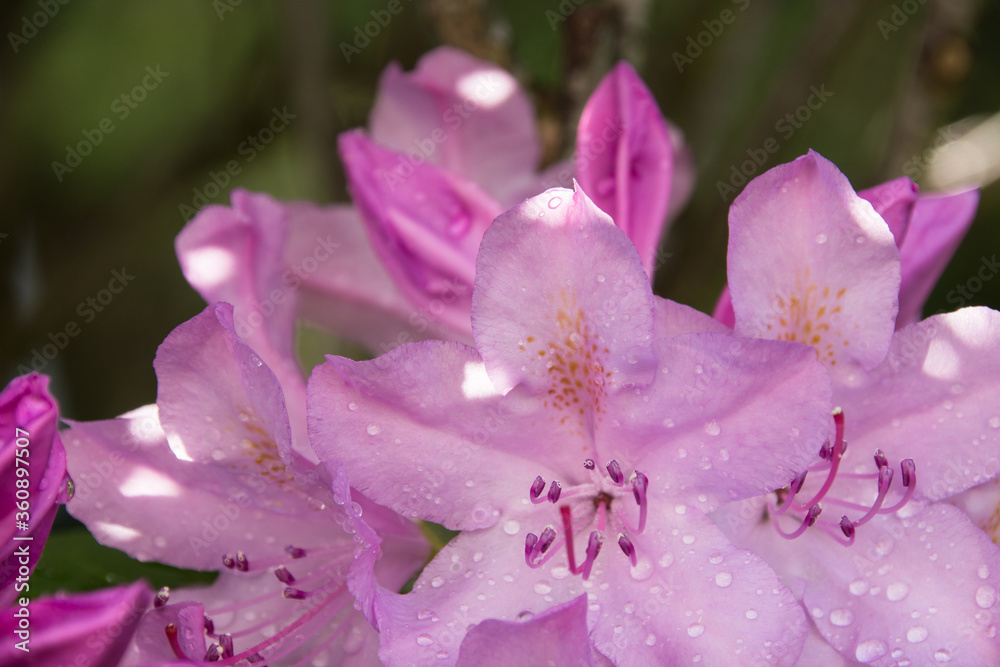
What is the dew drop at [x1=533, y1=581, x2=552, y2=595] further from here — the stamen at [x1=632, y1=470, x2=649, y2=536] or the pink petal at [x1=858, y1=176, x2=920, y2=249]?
the pink petal at [x1=858, y1=176, x2=920, y2=249]

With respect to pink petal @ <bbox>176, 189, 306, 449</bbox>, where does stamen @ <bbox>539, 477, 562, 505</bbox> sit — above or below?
below

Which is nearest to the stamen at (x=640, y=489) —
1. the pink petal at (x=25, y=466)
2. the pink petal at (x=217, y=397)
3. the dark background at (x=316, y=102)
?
the pink petal at (x=217, y=397)

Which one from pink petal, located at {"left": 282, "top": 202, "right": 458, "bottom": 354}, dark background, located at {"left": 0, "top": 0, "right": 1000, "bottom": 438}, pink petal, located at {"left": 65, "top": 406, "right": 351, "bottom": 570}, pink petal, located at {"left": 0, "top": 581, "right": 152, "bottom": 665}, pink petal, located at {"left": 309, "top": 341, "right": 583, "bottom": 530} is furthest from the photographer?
dark background, located at {"left": 0, "top": 0, "right": 1000, "bottom": 438}

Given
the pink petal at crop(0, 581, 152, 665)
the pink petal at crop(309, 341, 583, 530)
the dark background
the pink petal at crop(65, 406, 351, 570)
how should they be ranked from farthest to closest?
the dark background < the pink petal at crop(65, 406, 351, 570) < the pink petal at crop(309, 341, 583, 530) < the pink petal at crop(0, 581, 152, 665)

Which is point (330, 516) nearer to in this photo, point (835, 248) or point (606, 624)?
point (606, 624)

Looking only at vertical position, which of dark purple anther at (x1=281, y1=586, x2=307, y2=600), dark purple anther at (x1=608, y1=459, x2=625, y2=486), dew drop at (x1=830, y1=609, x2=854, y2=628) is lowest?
dew drop at (x1=830, y1=609, x2=854, y2=628)

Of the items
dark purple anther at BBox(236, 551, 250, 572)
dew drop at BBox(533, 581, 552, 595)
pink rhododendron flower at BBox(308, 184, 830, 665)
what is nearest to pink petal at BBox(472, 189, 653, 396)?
pink rhododendron flower at BBox(308, 184, 830, 665)
